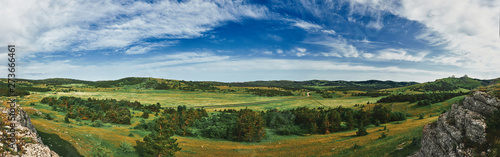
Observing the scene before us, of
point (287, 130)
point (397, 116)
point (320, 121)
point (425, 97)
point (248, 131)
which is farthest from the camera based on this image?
point (425, 97)

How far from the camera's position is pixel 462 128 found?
48.1 ft

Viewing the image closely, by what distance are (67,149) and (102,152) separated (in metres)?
4.33

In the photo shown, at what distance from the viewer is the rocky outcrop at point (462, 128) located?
536 inches

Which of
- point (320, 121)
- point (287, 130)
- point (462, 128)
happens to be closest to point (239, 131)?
point (287, 130)


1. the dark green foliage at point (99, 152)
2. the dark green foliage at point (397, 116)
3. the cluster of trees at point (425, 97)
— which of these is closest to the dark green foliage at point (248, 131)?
the dark green foliage at point (99, 152)

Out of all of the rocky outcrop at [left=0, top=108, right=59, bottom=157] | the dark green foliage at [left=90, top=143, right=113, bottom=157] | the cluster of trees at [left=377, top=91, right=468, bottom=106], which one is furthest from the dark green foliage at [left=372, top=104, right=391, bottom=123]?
the rocky outcrop at [left=0, top=108, right=59, bottom=157]

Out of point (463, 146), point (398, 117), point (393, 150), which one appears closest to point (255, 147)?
point (393, 150)

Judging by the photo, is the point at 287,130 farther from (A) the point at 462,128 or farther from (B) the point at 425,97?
(B) the point at 425,97

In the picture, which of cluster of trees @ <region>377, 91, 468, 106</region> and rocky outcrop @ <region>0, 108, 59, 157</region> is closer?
rocky outcrop @ <region>0, 108, 59, 157</region>

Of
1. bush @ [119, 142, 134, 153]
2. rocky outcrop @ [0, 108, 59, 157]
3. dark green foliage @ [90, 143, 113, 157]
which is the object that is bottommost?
bush @ [119, 142, 134, 153]

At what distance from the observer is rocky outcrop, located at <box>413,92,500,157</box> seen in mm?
13609

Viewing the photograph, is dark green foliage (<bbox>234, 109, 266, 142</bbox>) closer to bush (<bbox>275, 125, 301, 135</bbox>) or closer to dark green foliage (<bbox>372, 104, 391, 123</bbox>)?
bush (<bbox>275, 125, 301, 135</bbox>)

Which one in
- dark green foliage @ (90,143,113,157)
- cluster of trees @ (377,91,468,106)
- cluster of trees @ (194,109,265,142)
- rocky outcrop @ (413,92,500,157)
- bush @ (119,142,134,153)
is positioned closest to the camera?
rocky outcrop @ (413,92,500,157)

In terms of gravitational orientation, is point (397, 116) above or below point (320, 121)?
above
